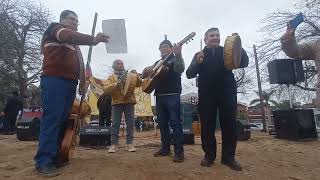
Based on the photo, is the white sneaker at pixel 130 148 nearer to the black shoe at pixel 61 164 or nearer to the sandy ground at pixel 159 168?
the sandy ground at pixel 159 168

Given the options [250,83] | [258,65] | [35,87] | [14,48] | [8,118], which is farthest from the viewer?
[250,83]

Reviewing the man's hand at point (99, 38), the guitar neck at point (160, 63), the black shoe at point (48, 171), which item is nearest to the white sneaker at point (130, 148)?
the guitar neck at point (160, 63)

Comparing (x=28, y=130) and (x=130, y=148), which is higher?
(x=28, y=130)

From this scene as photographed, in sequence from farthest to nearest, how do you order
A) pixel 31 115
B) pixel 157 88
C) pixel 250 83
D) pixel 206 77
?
pixel 250 83, pixel 31 115, pixel 157 88, pixel 206 77

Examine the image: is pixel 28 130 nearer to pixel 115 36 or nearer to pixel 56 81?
pixel 115 36

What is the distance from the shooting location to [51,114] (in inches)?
191

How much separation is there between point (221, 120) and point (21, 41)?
20743 mm

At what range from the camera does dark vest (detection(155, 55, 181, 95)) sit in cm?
612

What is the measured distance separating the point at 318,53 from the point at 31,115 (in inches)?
346

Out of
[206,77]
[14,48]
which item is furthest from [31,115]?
[14,48]

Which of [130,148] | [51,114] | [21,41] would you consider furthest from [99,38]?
[21,41]

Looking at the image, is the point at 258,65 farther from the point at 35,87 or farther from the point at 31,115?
the point at 35,87

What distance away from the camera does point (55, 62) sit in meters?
4.96

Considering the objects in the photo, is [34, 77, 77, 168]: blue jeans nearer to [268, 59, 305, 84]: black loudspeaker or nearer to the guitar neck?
the guitar neck
